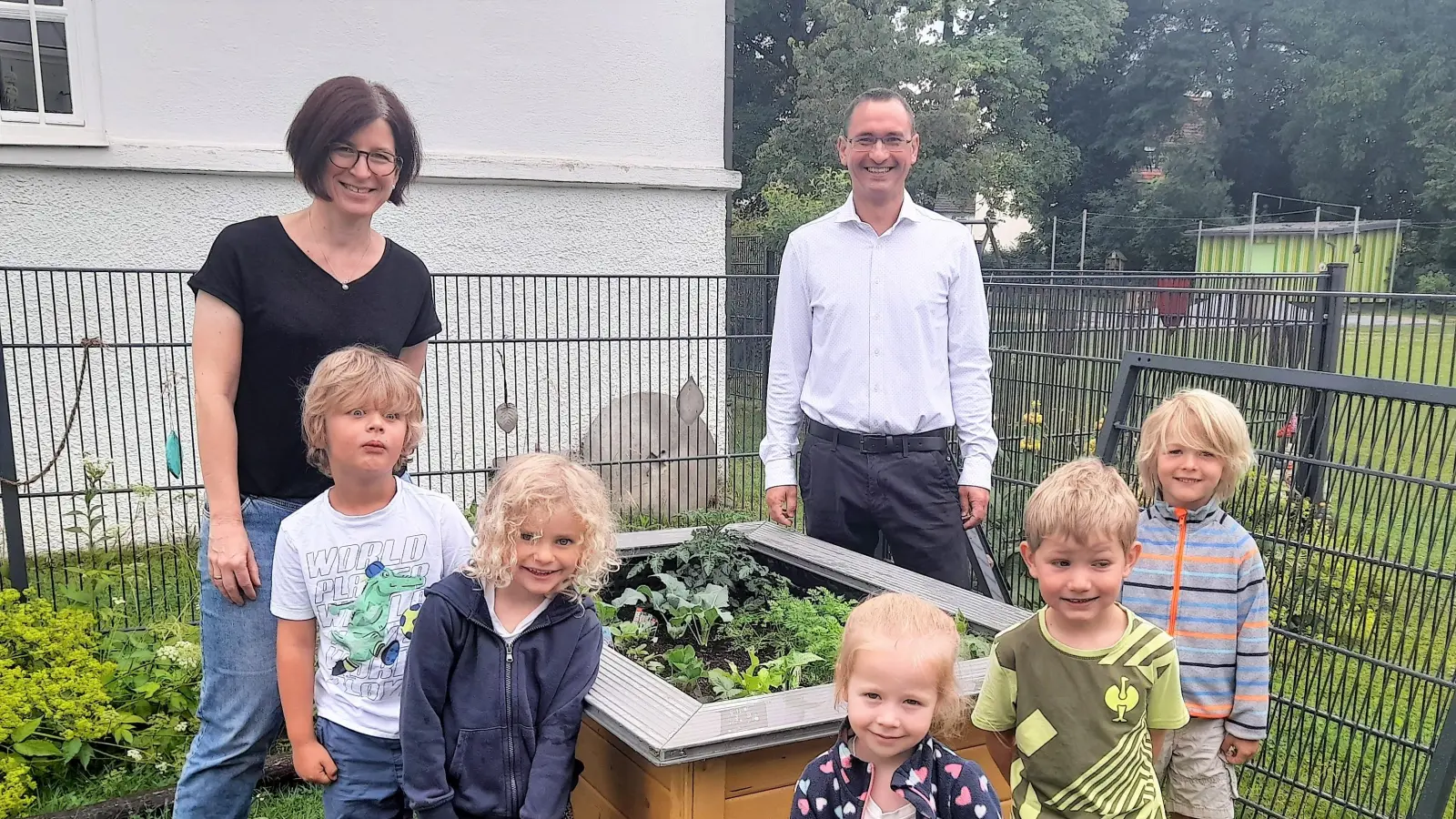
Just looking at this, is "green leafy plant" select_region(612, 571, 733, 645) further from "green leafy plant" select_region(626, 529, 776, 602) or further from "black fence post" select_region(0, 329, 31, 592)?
"black fence post" select_region(0, 329, 31, 592)

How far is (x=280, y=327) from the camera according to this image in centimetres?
225

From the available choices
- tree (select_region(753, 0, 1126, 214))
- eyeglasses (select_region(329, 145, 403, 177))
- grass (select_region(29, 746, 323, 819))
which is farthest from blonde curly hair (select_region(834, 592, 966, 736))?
tree (select_region(753, 0, 1126, 214))

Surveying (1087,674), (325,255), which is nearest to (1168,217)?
(1087,674)

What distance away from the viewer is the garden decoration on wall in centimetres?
763

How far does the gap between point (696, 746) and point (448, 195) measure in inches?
246

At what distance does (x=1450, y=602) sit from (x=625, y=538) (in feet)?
8.97

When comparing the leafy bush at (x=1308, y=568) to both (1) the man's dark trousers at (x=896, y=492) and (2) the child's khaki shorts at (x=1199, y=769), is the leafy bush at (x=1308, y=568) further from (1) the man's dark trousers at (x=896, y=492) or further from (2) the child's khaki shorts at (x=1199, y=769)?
(1) the man's dark trousers at (x=896, y=492)

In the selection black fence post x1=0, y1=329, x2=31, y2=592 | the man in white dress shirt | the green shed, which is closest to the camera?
the man in white dress shirt

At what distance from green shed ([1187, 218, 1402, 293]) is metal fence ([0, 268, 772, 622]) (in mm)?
22565

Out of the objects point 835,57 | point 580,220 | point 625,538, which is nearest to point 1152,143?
point 835,57

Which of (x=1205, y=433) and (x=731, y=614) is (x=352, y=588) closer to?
(x=731, y=614)

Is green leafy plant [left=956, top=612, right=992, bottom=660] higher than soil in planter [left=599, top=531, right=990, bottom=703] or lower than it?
higher

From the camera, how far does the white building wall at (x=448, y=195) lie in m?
6.49

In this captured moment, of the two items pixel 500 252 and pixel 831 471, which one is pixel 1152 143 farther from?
pixel 831 471
